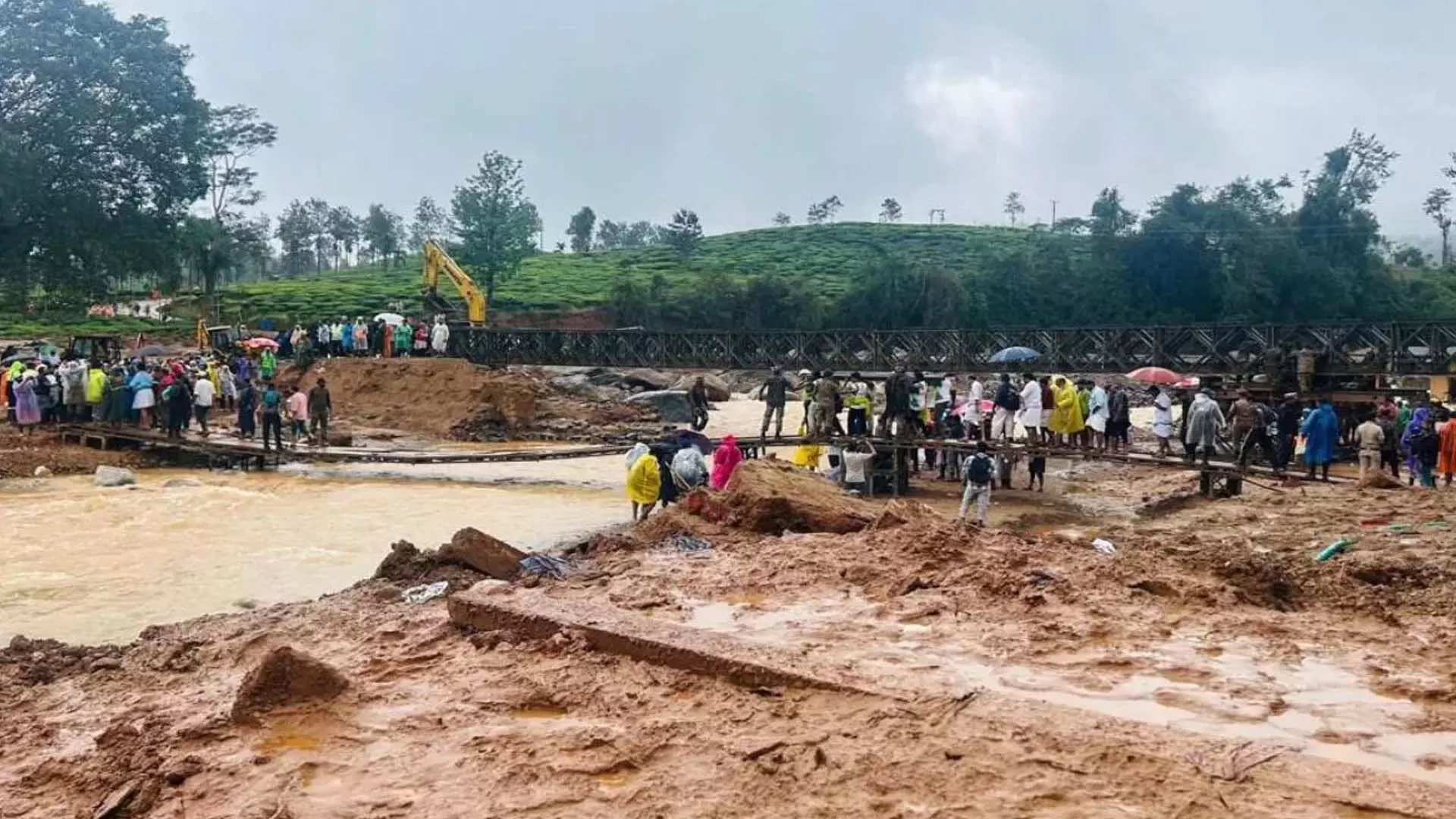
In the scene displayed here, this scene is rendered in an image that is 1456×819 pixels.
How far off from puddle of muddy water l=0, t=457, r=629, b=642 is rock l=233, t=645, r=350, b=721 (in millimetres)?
4680

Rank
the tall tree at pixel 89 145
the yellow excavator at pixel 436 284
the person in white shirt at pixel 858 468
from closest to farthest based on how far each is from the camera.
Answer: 1. the person in white shirt at pixel 858 468
2. the tall tree at pixel 89 145
3. the yellow excavator at pixel 436 284

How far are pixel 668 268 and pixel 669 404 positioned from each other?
56756 mm

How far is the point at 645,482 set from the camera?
1339cm

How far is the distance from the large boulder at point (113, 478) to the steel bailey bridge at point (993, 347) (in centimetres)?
1669

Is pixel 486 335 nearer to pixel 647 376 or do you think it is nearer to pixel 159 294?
pixel 647 376

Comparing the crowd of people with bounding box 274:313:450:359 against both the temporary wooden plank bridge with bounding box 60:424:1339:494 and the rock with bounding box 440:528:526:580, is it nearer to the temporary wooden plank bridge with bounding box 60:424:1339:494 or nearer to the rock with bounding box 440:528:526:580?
the temporary wooden plank bridge with bounding box 60:424:1339:494

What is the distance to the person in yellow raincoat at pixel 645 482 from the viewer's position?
1334 centimetres

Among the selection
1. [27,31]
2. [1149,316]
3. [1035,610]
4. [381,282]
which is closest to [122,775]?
[1035,610]

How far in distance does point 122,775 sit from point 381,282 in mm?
77961

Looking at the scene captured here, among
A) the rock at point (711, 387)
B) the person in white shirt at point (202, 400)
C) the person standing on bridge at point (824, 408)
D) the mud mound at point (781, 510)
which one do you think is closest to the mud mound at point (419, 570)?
the mud mound at point (781, 510)

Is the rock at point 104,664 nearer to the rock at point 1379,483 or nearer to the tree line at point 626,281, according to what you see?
the rock at point 1379,483

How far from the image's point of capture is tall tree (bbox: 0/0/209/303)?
33125mm

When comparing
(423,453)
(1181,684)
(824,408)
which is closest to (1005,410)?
(824,408)

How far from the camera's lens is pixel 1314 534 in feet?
35.4
